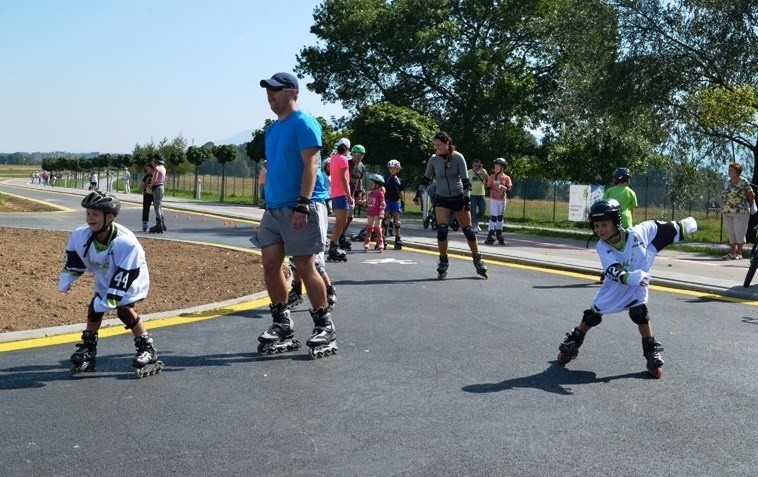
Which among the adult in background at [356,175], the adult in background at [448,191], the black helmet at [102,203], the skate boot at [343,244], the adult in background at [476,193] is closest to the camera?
the black helmet at [102,203]

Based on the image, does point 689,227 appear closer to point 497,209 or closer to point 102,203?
point 102,203

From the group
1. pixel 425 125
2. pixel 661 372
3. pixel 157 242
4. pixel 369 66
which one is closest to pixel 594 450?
pixel 661 372

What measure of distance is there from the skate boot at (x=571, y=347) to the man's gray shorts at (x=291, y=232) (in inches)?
78.1

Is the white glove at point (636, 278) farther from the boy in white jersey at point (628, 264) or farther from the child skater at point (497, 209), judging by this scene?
the child skater at point (497, 209)

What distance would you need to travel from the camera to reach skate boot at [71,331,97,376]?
5977mm

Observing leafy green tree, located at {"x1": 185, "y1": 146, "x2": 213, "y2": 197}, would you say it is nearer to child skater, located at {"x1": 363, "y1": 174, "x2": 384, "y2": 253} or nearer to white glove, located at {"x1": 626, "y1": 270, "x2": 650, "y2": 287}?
child skater, located at {"x1": 363, "y1": 174, "x2": 384, "y2": 253}

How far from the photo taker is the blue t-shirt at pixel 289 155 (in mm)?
6566

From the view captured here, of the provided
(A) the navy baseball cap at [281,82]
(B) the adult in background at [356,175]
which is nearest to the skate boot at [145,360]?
(A) the navy baseball cap at [281,82]

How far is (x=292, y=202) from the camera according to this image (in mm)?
6629

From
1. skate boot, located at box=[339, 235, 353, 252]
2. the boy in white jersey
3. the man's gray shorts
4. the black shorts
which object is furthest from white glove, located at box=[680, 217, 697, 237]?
skate boot, located at box=[339, 235, 353, 252]

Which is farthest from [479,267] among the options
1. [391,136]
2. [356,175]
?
[391,136]

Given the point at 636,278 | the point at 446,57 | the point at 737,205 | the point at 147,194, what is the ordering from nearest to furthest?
the point at 636,278 → the point at 737,205 → the point at 147,194 → the point at 446,57

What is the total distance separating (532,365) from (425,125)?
2536 centimetres

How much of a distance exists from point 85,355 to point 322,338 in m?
1.71
